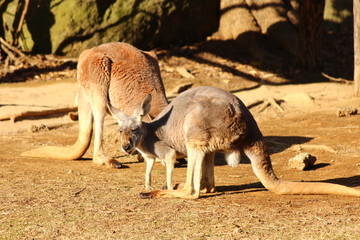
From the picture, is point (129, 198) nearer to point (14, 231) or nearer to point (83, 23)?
point (14, 231)

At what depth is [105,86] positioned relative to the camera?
310 inches

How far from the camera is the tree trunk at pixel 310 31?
1345 cm

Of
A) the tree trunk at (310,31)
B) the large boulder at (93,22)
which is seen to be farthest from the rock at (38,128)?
the tree trunk at (310,31)

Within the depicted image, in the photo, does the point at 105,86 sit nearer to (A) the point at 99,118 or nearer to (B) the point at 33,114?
(A) the point at 99,118

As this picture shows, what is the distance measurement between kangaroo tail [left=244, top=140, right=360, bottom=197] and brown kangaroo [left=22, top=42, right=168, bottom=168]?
2226mm

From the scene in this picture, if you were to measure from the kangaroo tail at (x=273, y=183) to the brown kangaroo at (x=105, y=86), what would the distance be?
2.23m

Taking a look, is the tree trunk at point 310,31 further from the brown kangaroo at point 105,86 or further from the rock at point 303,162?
the rock at point 303,162

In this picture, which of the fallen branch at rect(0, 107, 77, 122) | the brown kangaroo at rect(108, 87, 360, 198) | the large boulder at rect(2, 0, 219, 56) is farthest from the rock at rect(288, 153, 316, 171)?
the large boulder at rect(2, 0, 219, 56)

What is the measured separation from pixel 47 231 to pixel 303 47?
34.8ft

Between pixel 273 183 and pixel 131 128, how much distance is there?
1397 mm

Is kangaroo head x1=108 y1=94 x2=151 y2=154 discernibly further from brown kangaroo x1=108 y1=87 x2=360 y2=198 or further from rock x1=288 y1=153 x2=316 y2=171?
rock x1=288 y1=153 x2=316 y2=171

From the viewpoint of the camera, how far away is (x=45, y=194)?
18.7 feet

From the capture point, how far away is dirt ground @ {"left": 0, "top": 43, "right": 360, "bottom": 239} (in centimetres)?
455

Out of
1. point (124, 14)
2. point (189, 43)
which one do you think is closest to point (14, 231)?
point (124, 14)
